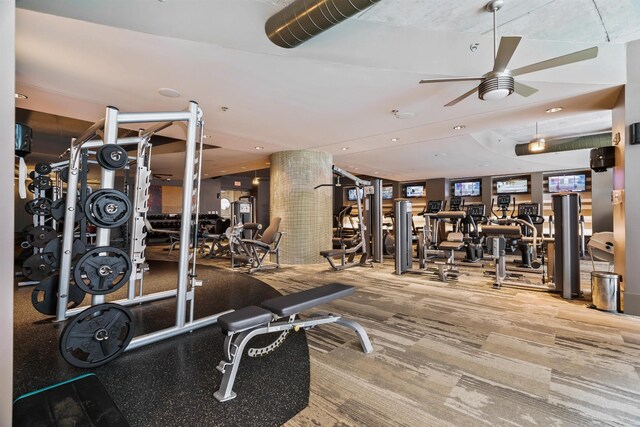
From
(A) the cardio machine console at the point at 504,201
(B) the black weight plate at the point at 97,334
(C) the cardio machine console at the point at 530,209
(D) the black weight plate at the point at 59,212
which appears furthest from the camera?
(A) the cardio machine console at the point at 504,201

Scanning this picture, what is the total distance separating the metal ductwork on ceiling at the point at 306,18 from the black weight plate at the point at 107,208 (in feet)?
→ 6.28

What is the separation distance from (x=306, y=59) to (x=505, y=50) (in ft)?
5.93

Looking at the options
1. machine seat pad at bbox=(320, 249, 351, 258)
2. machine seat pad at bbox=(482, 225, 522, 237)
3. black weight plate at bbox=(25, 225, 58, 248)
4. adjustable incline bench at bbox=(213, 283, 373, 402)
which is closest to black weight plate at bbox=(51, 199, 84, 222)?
black weight plate at bbox=(25, 225, 58, 248)

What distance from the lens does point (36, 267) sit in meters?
3.34

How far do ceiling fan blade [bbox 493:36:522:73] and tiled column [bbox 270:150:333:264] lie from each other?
14.7 ft

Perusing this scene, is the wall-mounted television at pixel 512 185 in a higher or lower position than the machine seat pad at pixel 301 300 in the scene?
higher

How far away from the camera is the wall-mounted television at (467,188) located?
38.2 ft

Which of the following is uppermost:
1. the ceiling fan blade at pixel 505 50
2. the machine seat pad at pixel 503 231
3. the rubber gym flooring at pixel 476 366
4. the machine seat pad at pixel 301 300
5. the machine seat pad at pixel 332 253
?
the ceiling fan blade at pixel 505 50

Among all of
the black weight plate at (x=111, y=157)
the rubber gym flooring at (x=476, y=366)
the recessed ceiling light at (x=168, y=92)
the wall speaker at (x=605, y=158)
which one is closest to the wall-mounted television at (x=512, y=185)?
the wall speaker at (x=605, y=158)

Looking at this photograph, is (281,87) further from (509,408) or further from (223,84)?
(509,408)

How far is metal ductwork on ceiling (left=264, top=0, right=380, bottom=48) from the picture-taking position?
211 centimetres

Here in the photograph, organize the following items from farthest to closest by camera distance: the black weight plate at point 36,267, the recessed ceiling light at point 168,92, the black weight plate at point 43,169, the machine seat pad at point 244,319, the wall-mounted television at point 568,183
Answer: the wall-mounted television at point 568,183 → the black weight plate at point 43,169 → the recessed ceiling light at point 168,92 → the black weight plate at point 36,267 → the machine seat pad at point 244,319

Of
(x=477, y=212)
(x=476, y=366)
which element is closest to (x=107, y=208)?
(x=476, y=366)

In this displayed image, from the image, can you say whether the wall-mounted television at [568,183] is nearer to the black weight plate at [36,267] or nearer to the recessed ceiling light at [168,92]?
the recessed ceiling light at [168,92]
